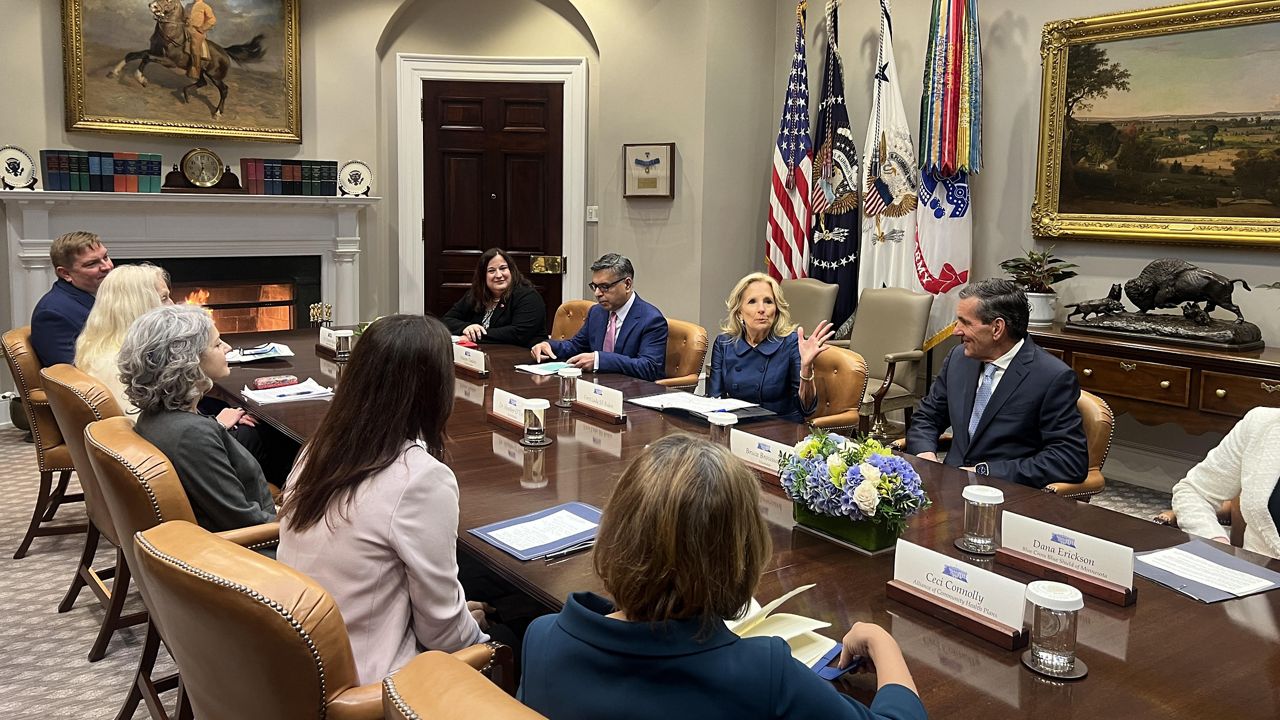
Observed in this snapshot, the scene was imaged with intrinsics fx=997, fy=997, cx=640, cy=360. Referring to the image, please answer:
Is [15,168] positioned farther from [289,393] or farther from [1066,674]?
[1066,674]

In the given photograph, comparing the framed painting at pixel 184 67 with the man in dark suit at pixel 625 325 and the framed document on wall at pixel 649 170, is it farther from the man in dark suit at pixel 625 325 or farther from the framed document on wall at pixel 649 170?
the man in dark suit at pixel 625 325

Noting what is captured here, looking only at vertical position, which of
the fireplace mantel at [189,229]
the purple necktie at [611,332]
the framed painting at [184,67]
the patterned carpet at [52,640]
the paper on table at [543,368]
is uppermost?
the framed painting at [184,67]

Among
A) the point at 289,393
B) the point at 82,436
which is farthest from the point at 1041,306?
the point at 82,436

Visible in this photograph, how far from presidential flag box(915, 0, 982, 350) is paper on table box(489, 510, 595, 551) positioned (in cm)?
417

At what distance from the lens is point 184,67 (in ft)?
21.8

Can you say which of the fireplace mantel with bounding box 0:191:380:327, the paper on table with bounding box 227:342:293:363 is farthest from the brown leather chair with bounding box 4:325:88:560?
the fireplace mantel with bounding box 0:191:380:327

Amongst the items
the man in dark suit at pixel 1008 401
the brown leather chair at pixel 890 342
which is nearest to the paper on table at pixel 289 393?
the man in dark suit at pixel 1008 401

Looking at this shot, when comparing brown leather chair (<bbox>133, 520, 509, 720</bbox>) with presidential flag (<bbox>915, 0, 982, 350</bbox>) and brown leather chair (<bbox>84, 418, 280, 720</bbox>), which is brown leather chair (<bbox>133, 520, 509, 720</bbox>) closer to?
brown leather chair (<bbox>84, 418, 280, 720</bbox>)

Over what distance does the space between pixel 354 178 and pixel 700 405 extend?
4.63 m

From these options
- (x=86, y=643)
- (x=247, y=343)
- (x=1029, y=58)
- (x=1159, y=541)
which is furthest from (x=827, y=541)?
(x=1029, y=58)

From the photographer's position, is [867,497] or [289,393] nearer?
[867,497]

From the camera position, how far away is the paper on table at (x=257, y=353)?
168 inches

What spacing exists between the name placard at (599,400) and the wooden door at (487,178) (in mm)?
4377

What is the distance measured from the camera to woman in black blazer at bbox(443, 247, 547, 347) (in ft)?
17.0
